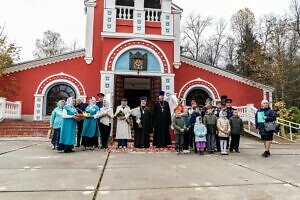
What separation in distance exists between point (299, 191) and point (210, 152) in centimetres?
463

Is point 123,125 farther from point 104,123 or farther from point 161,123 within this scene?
point 161,123

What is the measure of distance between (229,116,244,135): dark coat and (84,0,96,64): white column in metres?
10.7

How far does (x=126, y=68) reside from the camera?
1616cm

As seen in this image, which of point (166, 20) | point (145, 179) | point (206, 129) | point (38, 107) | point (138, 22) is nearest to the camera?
point (145, 179)

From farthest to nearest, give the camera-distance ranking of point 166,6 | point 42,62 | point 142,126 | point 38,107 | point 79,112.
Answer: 1. point 42,62
2. point 38,107
3. point 166,6
4. point 142,126
5. point 79,112

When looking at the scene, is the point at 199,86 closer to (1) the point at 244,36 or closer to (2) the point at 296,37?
(2) the point at 296,37

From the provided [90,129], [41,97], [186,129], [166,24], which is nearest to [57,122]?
[90,129]

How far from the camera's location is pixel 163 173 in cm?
543

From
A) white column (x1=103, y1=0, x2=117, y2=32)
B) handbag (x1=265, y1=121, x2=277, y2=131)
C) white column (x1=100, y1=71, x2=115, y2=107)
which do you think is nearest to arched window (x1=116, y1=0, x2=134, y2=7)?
white column (x1=103, y1=0, x2=117, y2=32)

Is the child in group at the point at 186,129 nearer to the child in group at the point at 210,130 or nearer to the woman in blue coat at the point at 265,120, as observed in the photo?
the child in group at the point at 210,130

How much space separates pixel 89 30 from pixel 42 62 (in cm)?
320

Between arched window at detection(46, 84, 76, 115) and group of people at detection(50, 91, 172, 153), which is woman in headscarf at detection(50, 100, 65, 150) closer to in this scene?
group of people at detection(50, 91, 172, 153)

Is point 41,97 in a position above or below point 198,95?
below

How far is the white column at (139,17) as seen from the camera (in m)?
16.5
